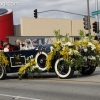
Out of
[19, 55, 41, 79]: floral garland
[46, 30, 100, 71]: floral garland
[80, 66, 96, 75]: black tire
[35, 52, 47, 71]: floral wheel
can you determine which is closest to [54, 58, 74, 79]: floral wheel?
[46, 30, 100, 71]: floral garland

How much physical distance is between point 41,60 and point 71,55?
127cm

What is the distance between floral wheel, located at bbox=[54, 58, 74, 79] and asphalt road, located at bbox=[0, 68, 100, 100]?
260mm

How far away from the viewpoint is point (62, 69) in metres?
13.2

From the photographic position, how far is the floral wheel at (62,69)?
1312 cm

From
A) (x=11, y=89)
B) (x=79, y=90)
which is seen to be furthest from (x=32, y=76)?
(x=79, y=90)

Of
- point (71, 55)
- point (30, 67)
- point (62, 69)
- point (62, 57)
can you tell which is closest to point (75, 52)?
point (71, 55)

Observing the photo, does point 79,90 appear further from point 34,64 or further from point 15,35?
point 15,35

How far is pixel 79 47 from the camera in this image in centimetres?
1318

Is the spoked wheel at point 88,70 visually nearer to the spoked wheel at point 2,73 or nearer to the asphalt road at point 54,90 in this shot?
the asphalt road at point 54,90

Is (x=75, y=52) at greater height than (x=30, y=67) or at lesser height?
greater

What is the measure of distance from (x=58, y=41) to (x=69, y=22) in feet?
177

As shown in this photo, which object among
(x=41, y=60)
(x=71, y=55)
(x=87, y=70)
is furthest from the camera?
(x=87, y=70)

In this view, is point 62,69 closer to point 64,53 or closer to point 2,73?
point 64,53

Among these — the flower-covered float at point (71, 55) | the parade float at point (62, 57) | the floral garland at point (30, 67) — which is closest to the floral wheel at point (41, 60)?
the parade float at point (62, 57)
